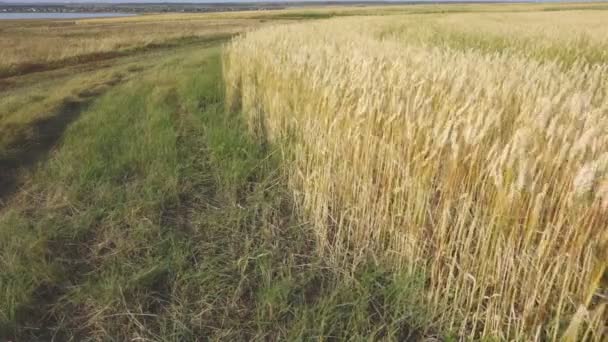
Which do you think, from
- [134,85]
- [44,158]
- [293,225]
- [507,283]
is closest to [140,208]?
[293,225]

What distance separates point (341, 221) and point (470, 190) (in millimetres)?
878

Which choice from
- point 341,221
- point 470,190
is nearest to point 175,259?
point 341,221

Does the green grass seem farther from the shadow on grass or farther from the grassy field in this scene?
the shadow on grass

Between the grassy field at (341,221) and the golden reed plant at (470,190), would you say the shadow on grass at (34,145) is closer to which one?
the grassy field at (341,221)

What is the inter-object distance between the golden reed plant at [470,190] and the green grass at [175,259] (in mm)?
223

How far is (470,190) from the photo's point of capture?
196cm

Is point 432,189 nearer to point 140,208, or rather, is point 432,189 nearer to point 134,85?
point 140,208

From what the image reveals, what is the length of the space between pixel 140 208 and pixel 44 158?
204 centimetres

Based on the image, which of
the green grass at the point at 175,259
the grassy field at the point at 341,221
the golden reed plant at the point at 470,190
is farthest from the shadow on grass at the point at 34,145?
the golden reed plant at the point at 470,190

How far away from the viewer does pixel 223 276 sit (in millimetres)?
2414

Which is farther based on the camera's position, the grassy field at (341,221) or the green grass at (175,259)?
the green grass at (175,259)

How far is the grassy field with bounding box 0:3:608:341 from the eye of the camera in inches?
64.3

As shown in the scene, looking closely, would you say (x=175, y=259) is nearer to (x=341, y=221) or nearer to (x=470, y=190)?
(x=341, y=221)

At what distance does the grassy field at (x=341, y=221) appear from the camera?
1634 mm
